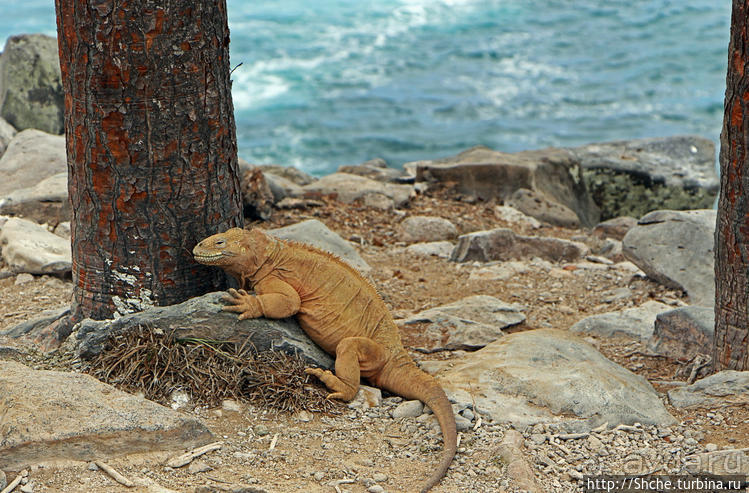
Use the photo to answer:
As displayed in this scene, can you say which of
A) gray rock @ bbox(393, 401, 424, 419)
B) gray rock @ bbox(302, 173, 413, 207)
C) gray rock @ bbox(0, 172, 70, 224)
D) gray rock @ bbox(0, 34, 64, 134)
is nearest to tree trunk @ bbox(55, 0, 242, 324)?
gray rock @ bbox(393, 401, 424, 419)

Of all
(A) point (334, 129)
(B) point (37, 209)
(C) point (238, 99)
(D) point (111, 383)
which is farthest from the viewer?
(C) point (238, 99)

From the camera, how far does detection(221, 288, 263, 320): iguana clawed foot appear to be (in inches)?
196

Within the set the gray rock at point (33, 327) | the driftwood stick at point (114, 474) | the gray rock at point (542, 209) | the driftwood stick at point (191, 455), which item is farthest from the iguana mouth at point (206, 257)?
the gray rock at point (542, 209)

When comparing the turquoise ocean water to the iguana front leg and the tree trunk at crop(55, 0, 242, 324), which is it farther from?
the tree trunk at crop(55, 0, 242, 324)

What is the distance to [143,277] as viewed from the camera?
496 cm

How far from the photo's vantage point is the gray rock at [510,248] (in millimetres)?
8984

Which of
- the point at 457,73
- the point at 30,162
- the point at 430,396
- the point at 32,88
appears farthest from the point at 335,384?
the point at 457,73

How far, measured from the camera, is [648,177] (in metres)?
12.7

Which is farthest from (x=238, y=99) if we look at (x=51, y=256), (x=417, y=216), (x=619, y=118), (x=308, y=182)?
(x=51, y=256)

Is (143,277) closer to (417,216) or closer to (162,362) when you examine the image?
(162,362)

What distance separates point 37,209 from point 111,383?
4.60 metres

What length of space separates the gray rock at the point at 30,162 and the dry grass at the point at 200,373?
5.56 m

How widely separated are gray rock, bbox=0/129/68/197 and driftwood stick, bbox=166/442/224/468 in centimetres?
633

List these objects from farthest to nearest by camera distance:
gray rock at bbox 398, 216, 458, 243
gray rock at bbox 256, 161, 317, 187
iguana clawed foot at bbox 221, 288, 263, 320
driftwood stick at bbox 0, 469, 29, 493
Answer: gray rock at bbox 256, 161, 317, 187 < gray rock at bbox 398, 216, 458, 243 < iguana clawed foot at bbox 221, 288, 263, 320 < driftwood stick at bbox 0, 469, 29, 493
